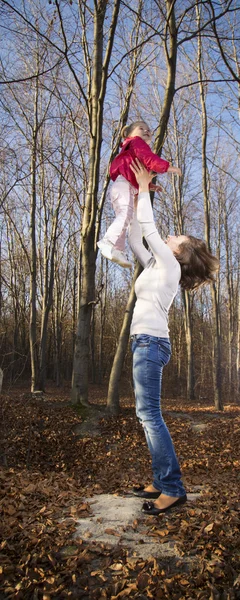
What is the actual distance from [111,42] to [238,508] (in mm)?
8777

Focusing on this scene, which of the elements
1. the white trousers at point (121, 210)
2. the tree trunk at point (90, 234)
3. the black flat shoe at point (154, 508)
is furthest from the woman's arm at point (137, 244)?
the tree trunk at point (90, 234)

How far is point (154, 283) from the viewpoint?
9.71ft

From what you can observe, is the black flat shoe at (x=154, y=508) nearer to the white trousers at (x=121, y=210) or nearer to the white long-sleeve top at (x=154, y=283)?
the white long-sleeve top at (x=154, y=283)

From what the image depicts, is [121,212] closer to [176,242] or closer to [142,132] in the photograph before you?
[176,242]

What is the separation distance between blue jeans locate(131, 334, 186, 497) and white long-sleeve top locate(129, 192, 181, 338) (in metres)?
0.08

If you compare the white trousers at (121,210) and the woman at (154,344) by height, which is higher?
the white trousers at (121,210)

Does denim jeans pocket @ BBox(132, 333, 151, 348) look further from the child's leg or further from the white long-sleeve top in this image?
the child's leg

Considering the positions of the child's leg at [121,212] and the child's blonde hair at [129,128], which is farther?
the child's blonde hair at [129,128]

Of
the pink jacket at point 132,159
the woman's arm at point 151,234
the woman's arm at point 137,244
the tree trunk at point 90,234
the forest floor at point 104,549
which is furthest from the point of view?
the tree trunk at point 90,234

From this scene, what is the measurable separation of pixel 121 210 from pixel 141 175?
392 millimetres

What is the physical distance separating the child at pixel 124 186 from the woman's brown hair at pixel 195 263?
40 cm

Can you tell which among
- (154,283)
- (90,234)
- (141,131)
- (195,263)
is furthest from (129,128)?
(90,234)

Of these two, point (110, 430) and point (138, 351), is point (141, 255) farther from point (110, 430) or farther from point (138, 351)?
point (110, 430)

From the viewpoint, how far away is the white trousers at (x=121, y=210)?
3.36 meters
